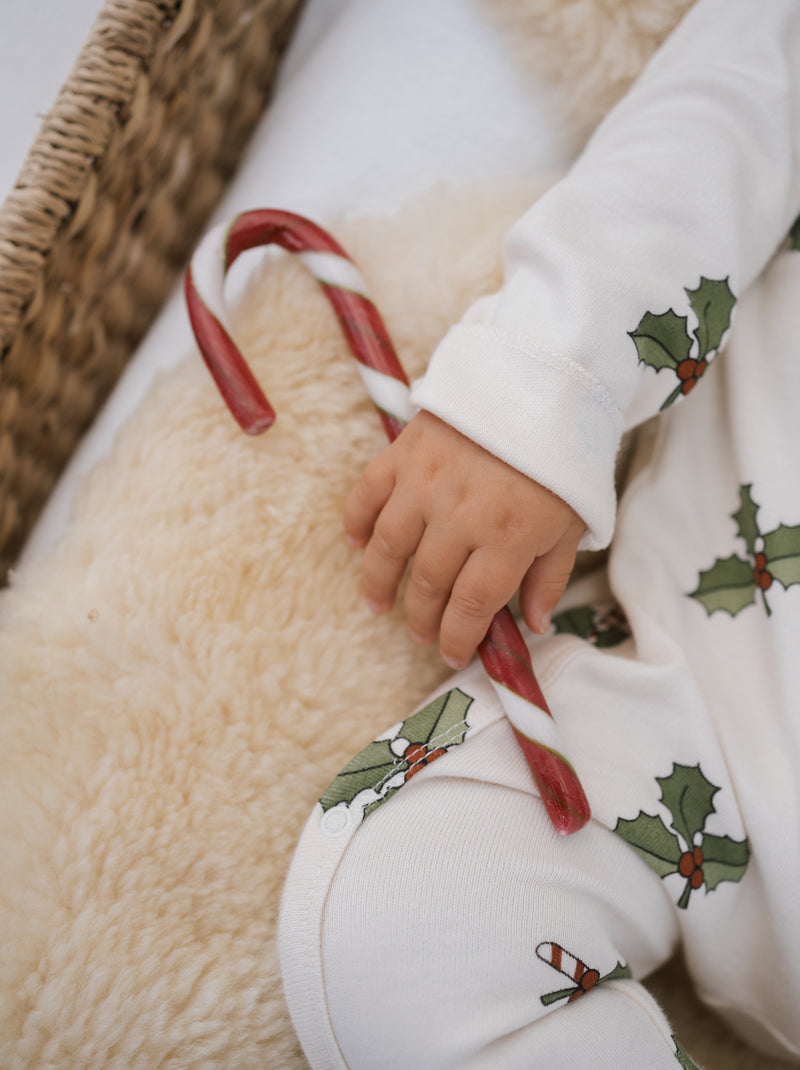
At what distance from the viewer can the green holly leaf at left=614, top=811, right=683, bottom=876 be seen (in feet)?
1.86

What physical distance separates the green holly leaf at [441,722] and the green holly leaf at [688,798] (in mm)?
150

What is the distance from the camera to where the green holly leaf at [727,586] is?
2.10 feet

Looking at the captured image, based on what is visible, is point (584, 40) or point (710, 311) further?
point (584, 40)

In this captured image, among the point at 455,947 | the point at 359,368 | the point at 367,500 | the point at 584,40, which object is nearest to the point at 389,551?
the point at 367,500

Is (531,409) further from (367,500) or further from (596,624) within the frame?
(596,624)

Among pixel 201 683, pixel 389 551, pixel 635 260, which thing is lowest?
pixel 201 683

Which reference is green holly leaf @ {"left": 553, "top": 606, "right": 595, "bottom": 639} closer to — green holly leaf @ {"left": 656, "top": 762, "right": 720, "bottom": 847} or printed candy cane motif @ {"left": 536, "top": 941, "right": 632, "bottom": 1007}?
green holly leaf @ {"left": 656, "top": 762, "right": 720, "bottom": 847}

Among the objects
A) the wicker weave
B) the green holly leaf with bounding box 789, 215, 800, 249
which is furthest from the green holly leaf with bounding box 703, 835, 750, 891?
the wicker weave

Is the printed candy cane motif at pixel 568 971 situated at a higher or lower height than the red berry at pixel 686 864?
lower

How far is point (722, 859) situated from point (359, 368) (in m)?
0.45

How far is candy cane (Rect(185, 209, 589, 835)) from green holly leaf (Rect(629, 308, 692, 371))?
17cm

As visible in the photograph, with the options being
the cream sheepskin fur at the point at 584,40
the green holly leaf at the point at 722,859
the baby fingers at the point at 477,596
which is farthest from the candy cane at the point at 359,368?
the cream sheepskin fur at the point at 584,40

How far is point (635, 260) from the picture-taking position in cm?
57

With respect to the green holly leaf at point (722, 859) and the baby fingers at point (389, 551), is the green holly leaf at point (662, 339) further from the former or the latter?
the green holly leaf at point (722, 859)
